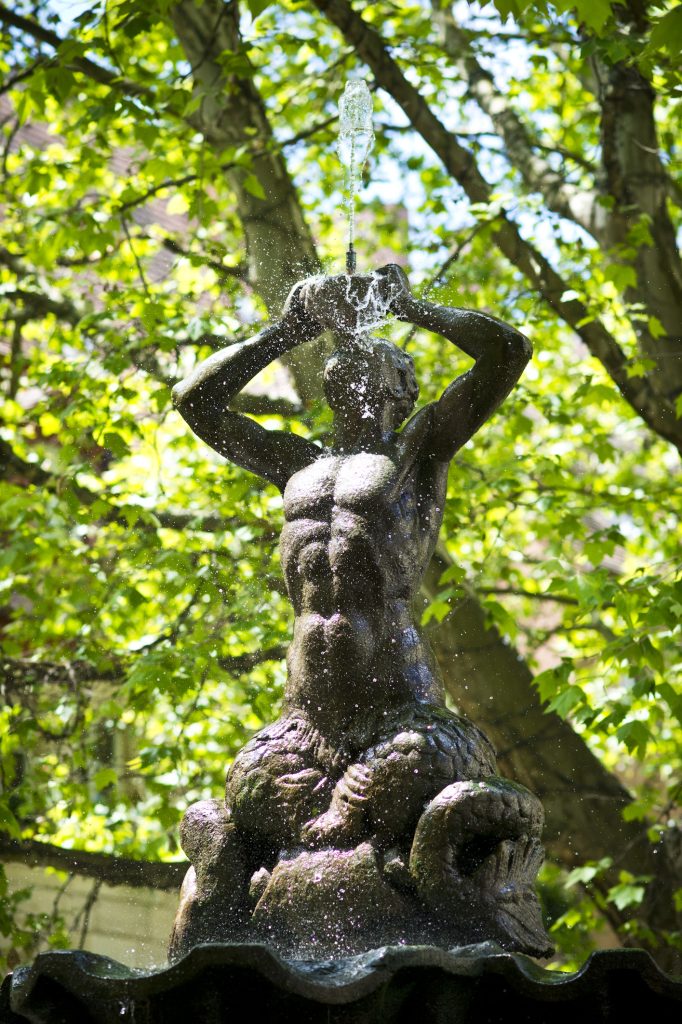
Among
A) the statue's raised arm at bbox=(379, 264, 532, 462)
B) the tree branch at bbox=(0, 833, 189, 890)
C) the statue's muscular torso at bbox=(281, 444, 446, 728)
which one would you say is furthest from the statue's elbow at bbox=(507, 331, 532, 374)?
the tree branch at bbox=(0, 833, 189, 890)

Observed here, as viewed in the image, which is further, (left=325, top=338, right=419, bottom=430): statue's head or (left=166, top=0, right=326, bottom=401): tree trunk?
(left=166, top=0, right=326, bottom=401): tree trunk

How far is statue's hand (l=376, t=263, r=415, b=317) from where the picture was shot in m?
4.20

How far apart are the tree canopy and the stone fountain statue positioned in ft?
8.27

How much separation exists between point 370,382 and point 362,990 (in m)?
1.97

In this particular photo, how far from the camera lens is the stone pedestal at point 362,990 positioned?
120 inches

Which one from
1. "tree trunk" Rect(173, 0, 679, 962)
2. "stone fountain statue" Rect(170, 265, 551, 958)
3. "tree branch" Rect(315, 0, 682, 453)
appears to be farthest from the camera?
"tree branch" Rect(315, 0, 682, 453)

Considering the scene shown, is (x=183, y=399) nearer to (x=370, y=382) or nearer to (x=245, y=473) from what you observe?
(x=370, y=382)

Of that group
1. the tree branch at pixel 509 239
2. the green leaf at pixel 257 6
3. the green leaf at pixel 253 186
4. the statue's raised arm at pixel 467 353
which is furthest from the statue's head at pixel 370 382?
the green leaf at pixel 253 186

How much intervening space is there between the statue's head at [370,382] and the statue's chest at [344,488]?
17 centimetres

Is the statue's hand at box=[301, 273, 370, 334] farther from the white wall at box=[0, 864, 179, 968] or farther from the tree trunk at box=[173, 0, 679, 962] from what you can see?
the white wall at box=[0, 864, 179, 968]

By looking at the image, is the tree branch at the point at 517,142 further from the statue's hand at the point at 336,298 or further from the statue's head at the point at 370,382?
the statue's hand at the point at 336,298

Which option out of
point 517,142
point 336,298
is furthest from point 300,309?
point 517,142

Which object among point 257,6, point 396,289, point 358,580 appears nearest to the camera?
point 358,580

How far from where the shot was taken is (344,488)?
415 centimetres
